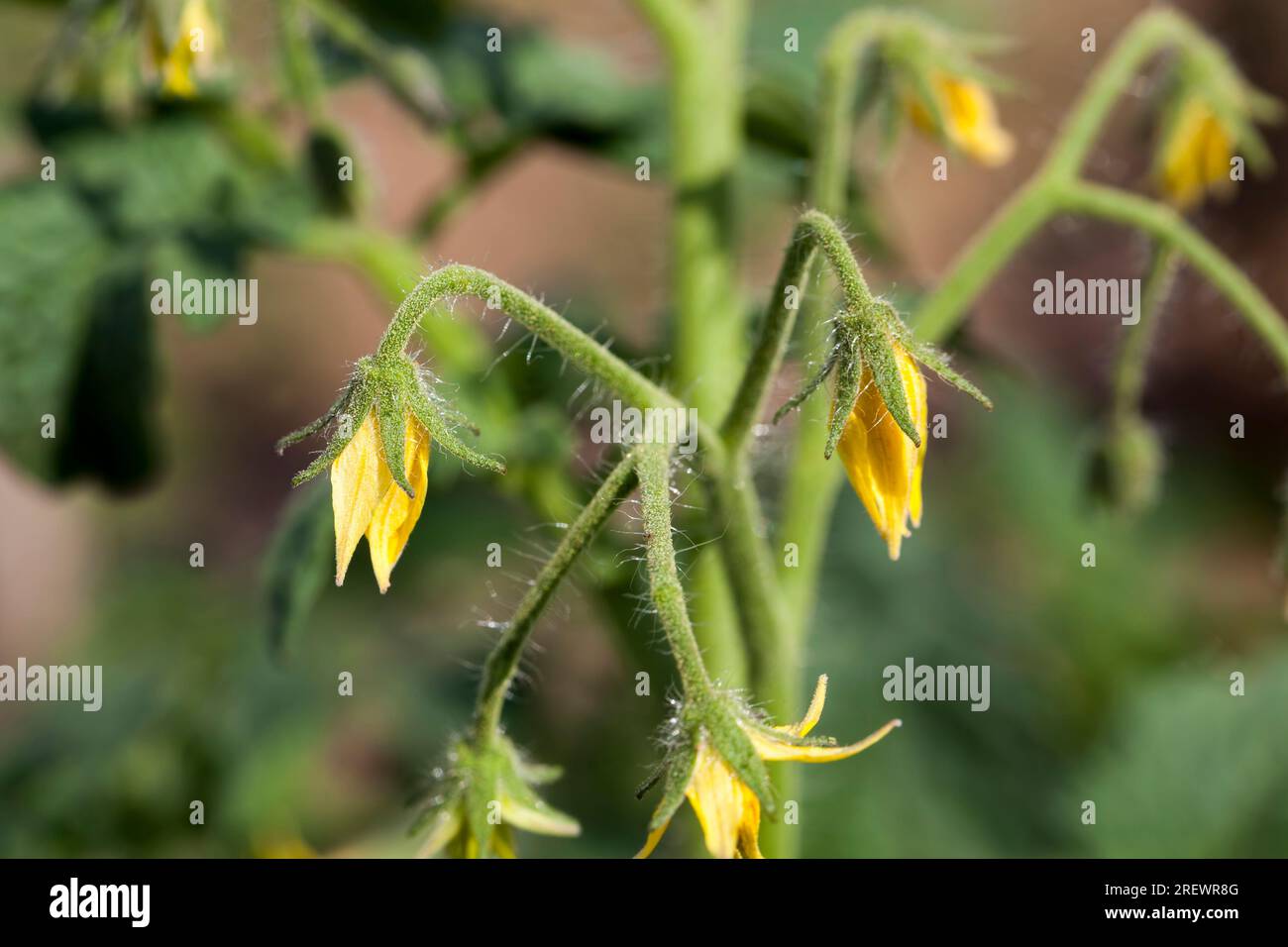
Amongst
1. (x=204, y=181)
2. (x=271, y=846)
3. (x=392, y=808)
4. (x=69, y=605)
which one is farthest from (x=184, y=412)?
(x=204, y=181)

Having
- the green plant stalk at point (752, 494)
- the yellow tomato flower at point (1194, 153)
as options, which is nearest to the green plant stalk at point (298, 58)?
the green plant stalk at point (752, 494)

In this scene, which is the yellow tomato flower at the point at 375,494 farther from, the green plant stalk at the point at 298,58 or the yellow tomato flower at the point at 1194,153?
the yellow tomato flower at the point at 1194,153

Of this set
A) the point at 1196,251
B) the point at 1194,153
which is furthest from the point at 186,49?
the point at 1194,153

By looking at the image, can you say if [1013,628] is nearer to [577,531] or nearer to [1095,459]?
[1095,459]

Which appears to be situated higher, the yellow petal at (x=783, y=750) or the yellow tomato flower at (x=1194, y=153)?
the yellow tomato flower at (x=1194, y=153)

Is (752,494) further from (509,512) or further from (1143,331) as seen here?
(509,512)

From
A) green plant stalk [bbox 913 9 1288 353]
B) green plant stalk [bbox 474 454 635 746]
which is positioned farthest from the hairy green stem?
green plant stalk [bbox 474 454 635 746]

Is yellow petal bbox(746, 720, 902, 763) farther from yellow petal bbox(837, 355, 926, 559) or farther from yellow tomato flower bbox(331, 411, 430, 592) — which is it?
yellow tomato flower bbox(331, 411, 430, 592)
